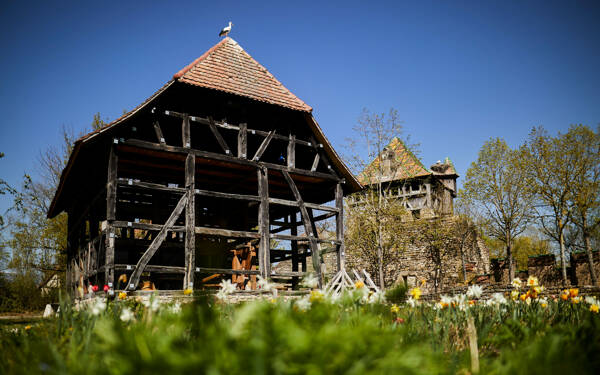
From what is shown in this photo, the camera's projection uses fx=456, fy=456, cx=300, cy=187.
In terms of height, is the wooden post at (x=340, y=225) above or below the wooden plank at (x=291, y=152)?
below

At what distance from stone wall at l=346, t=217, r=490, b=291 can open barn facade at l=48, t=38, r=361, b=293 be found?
623 inches

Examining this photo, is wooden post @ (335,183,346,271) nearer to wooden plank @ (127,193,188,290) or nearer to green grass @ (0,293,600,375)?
wooden plank @ (127,193,188,290)

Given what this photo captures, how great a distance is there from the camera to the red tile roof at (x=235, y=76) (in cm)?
1129

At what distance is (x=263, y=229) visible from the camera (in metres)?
11.8

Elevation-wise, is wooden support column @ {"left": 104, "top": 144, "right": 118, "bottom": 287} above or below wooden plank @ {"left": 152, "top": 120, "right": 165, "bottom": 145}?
below

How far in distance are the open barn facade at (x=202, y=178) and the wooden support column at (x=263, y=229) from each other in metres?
0.03

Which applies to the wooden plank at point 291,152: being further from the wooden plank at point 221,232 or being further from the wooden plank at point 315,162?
the wooden plank at point 221,232

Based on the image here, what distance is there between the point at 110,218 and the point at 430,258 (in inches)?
988

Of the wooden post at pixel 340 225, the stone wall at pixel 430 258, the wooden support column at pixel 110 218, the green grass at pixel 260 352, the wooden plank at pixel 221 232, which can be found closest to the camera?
the green grass at pixel 260 352

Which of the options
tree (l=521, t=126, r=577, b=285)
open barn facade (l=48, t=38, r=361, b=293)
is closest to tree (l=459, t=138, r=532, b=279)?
tree (l=521, t=126, r=577, b=285)

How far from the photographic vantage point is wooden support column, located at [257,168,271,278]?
11.5m

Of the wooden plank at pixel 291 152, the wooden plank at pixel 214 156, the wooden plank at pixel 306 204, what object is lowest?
the wooden plank at pixel 306 204

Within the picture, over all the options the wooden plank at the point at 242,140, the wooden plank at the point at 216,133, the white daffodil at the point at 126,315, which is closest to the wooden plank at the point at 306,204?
the wooden plank at the point at 242,140

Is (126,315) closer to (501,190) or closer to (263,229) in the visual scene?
(263,229)
